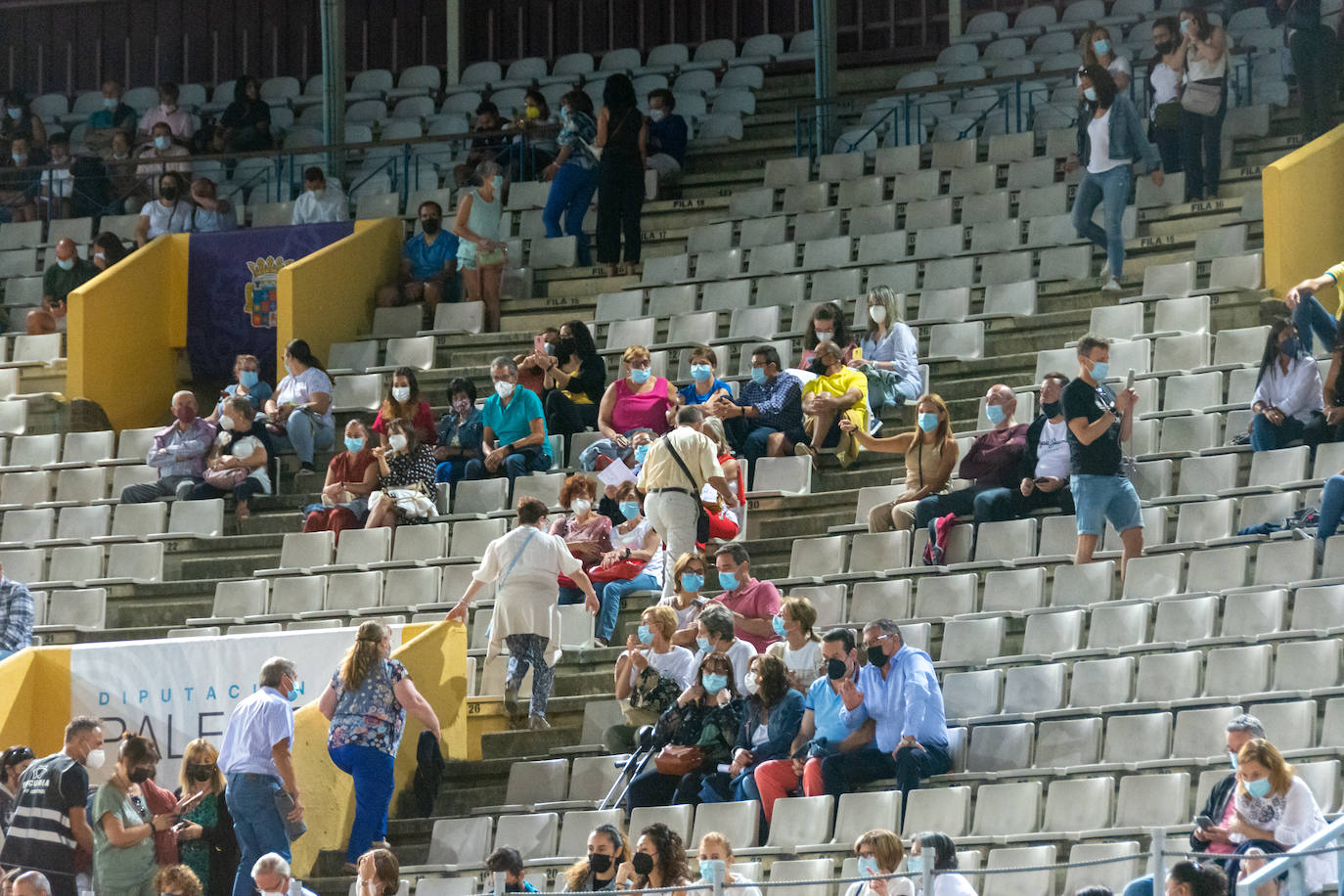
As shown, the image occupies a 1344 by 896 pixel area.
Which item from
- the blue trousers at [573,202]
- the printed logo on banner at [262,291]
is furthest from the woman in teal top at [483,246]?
the printed logo on banner at [262,291]

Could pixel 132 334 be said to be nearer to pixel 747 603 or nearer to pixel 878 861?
pixel 747 603

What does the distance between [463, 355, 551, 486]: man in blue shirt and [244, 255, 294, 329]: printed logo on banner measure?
3870 mm

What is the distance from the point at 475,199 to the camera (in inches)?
607

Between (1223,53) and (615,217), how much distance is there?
13.8 feet

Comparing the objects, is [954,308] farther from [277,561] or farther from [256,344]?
[256,344]

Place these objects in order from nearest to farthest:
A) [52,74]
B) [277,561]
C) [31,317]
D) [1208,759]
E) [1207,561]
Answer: [1208,759], [1207,561], [277,561], [31,317], [52,74]

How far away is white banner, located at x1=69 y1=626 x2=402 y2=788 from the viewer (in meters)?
10.9

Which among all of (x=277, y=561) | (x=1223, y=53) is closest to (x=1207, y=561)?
(x=1223, y=53)

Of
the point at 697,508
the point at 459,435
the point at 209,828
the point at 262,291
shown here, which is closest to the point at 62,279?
the point at 262,291

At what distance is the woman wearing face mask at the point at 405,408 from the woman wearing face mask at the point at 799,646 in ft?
12.5

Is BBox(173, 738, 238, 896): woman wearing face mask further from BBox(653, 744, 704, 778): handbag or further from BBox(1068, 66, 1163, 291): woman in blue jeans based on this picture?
BBox(1068, 66, 1163, 291): woman in blue jeans

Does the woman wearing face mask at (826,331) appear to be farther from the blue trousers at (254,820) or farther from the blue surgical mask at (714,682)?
the blue trousers at (254,820)

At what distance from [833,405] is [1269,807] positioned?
17.1 ft

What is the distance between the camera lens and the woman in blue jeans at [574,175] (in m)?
15.9
